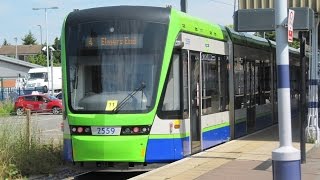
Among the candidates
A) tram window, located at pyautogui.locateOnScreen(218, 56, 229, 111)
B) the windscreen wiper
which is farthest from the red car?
the windscreen wiper

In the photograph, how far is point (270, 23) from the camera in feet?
45.1

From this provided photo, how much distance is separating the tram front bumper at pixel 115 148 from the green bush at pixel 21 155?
217 cm

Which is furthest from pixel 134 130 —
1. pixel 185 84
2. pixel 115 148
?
pixel 185 84

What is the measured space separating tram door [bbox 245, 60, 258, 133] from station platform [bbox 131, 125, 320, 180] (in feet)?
9.46

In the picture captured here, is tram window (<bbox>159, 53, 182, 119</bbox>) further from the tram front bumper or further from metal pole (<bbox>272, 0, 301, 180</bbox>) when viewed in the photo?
metal pole (<bbox>272, 0, 301, 180</bbox>)

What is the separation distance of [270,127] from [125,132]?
9.78m

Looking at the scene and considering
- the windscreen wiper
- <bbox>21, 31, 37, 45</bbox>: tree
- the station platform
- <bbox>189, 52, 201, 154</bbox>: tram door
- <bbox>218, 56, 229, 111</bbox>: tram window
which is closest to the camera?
the station platform

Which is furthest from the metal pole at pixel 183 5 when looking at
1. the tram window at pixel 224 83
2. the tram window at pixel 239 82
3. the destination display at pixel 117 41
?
the destination display at pixel 117 41

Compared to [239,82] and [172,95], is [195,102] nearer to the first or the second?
[172,95]

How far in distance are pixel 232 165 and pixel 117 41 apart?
3.15m

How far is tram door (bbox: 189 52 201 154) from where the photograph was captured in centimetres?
1205

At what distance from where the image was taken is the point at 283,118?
7.06 meters

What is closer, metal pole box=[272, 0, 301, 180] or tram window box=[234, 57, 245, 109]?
metal pole box=[272, 0, 301, 180]

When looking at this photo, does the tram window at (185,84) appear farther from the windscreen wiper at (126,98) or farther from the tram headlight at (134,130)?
the tram headlight at (134,130)
